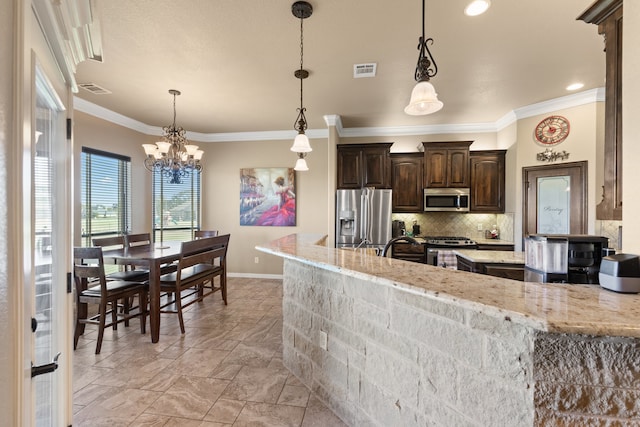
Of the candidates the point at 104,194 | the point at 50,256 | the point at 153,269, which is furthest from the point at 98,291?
the point at 104,194

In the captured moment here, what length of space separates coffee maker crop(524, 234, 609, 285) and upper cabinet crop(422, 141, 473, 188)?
11.0 feet

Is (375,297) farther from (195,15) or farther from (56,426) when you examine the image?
(195,15)

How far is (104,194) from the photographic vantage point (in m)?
4.41

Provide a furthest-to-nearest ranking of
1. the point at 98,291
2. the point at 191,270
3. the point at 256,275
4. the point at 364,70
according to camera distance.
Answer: the point at 256,275, the point at 191,270, the point at 364,70, the point at 98,291

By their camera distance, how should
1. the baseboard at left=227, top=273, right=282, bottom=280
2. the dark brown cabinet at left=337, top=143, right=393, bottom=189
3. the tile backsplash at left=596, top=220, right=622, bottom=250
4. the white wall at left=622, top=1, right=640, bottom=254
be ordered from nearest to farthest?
1. the white wall at left=622, top=1, right=640, bottom=254
2. the tile backsplash at left=596, top=220, right=622, bottom=250
3. the dark brown cabinet at left=337, top=143, right=393, bottom=189
4. the baseboard at left=227, top=273, right=282, bottom=280

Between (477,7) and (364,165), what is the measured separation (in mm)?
2936

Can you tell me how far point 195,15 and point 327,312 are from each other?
7.83 ft

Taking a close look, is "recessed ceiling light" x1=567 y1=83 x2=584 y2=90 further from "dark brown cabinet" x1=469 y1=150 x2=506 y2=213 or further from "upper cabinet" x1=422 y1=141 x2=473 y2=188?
"upper cabinet" x1=422 y1=141 x2=473 y2=188

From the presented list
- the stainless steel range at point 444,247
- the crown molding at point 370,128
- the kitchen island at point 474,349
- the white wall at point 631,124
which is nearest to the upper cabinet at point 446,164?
the crown molding at point 370,128

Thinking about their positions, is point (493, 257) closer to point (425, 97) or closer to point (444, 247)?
point (444, 247)

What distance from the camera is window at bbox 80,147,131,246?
4.12 metres

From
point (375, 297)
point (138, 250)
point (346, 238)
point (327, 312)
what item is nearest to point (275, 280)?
point (346, 238)

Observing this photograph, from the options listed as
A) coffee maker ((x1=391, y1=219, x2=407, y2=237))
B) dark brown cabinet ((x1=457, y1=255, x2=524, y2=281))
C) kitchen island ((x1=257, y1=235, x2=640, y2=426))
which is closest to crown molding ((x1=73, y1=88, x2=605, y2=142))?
coffee maker ((x1=391, y1=219, x2=407, y2=237))

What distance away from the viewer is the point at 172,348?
2785 mm
